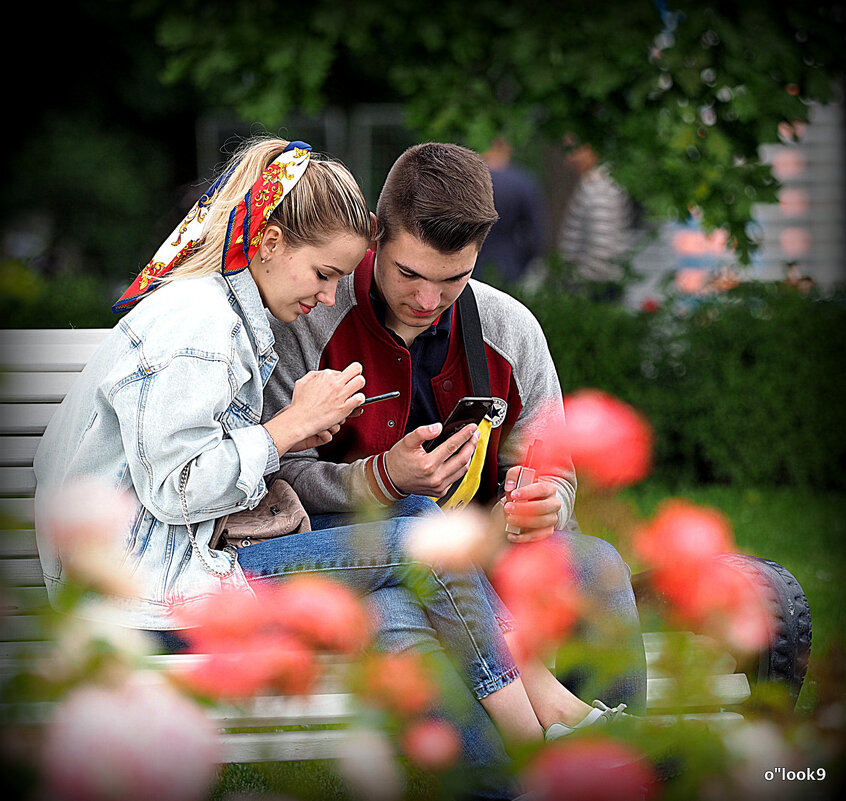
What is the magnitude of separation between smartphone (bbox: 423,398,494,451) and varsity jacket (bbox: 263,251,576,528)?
4.0 inches

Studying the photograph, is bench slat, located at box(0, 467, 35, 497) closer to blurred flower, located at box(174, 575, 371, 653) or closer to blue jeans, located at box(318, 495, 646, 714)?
blue jeans, located at box(318, 495, 646, 714)

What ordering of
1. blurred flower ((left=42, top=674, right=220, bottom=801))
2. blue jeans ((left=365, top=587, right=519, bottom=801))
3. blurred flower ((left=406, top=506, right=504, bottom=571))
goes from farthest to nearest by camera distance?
1. blue jeans ((left=365, top=587, right=519, bottom=801))
2. blurred flower ((left=406, top=506, right=504, bottom=571))
3. blurred flower ((left=42, top=674, right=220, bottom=801))

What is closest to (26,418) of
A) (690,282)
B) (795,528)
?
(795,528)

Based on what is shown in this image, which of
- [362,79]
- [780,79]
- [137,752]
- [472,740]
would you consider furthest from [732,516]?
[362,79]

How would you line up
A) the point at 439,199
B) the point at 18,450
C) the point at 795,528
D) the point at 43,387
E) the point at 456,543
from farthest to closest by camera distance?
the point at 795,528 → the point at 43,387 → the point at 18,450 → the point at 439,199 → the point at 456,543

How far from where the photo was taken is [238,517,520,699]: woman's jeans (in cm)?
170

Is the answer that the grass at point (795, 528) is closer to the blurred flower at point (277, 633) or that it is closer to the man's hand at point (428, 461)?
the man's hand at point (428, 461)

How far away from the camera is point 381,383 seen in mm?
2229

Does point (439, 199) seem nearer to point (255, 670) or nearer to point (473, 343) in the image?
point (473, 343)

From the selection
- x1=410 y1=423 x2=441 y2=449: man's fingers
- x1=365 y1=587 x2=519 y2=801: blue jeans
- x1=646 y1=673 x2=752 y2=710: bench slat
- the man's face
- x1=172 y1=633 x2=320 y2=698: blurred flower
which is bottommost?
x1=365 y1=587 x2=519 y2=801: blue jeans

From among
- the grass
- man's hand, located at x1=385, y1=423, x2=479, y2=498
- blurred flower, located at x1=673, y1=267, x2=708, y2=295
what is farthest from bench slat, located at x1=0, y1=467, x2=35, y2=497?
blurred flower, located at x1=673, y1=267, x2=708, y2=295

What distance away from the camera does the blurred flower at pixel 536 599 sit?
90cm

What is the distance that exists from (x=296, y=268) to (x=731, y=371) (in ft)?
11.9

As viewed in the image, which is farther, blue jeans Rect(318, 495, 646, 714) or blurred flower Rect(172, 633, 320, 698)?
blue jeans Rect(318, 495, 646, 714)
